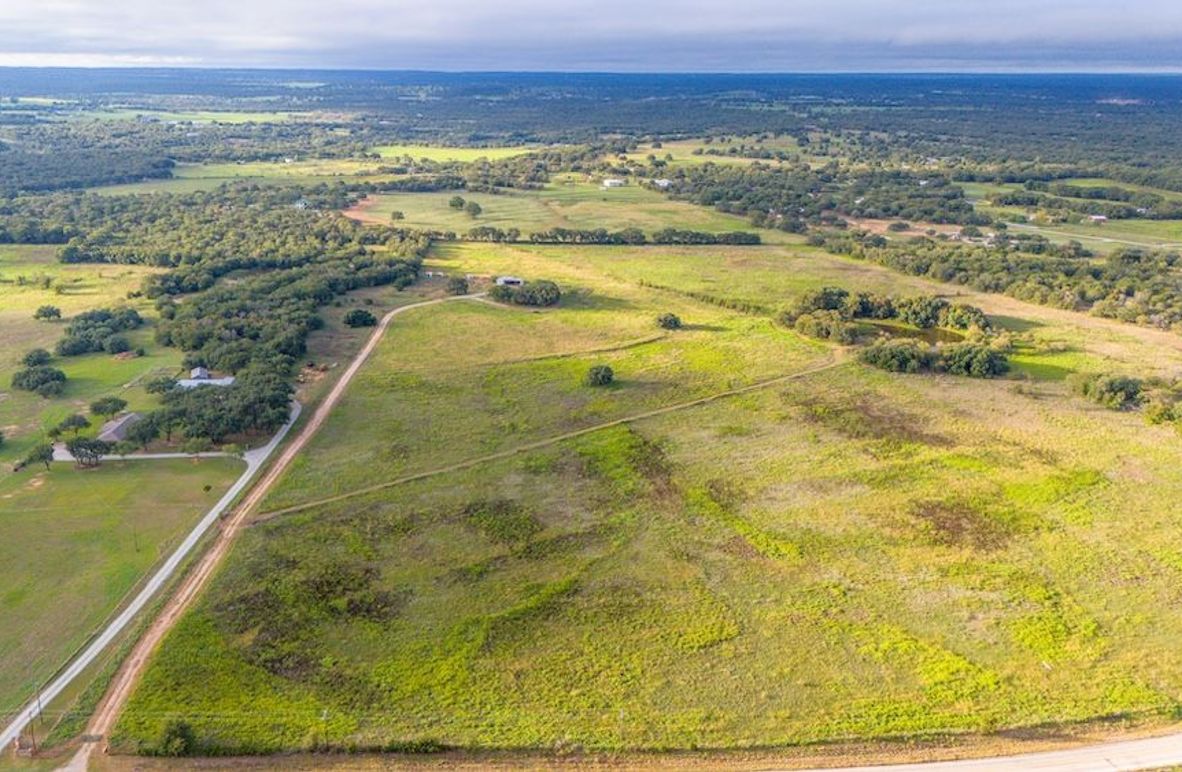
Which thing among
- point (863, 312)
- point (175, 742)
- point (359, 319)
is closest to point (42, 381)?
point (359, 319)

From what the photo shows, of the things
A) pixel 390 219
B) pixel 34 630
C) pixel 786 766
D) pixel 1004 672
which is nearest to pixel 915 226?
pixel 390 219

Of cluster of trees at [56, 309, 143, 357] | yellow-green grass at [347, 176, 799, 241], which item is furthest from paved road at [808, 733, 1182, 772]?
yellow-green grass at [347, 176, 799, 241]

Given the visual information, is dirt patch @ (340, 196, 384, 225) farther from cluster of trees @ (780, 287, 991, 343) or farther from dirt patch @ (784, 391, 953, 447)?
dirt patch @ (784, 391, 953, 447)

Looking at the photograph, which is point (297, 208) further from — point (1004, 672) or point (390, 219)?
point (1004, 672)

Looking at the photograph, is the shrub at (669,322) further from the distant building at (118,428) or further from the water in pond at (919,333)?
the distant building at (118,428)

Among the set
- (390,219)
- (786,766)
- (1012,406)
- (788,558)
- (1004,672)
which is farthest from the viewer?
(390,219)
